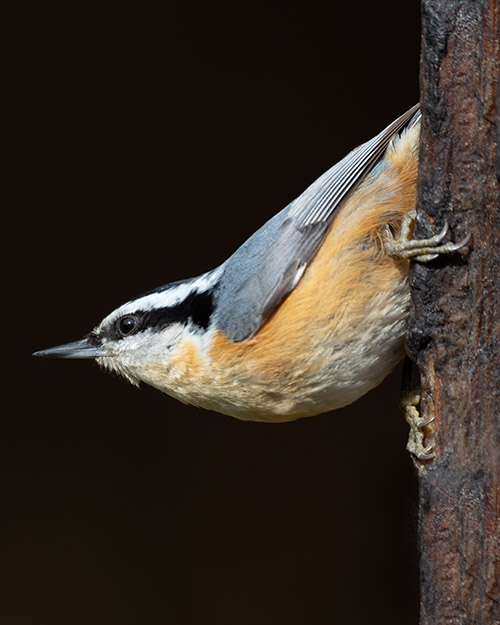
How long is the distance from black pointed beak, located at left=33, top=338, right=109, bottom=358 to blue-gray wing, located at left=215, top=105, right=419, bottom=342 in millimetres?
326

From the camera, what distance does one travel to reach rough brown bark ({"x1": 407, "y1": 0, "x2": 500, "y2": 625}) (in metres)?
1.25

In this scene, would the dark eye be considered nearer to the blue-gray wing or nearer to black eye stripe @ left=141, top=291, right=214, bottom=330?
black eye stripe @ left=141, top=291, right=214, bottom=330

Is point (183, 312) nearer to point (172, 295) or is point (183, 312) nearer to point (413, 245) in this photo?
point (172, 295)

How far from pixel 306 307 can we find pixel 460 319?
32cm

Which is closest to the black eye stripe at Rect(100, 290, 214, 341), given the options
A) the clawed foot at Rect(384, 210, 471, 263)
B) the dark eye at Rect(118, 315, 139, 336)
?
the dark eye at Rect(118, 315, 139, 336)

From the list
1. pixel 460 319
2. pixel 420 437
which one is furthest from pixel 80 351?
pixel 460 319

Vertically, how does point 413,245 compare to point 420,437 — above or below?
above

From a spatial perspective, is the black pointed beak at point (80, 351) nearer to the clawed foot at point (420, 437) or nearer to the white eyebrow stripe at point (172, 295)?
the white eyebrow stripe at point (172, 295)

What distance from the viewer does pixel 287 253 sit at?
1668 millimetres

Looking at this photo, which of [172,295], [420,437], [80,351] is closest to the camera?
[420,437]

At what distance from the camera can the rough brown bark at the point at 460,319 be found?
125 cm

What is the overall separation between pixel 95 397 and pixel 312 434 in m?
0.84

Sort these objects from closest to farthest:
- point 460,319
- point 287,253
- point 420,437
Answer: point 460,319 → point 420,437 → point 287,253

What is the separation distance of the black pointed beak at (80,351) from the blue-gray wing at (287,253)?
1.07 feet
